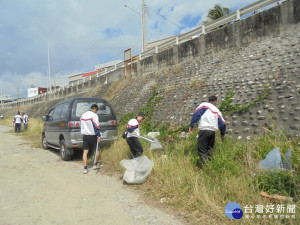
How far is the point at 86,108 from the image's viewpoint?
265 inches

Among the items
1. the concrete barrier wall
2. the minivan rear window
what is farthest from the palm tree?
the minivan rear window

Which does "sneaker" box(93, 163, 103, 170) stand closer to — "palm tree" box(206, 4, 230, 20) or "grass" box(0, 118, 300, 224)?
"grass" box(0, 118, 300, 224)

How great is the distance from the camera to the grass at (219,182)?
3.13m

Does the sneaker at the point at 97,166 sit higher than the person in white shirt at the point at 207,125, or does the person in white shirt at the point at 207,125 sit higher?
the person in white shirt at the point at 207,125

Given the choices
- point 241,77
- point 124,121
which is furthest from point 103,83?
point 241,77

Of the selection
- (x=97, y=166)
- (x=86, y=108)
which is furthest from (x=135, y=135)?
(x=86, y=108)

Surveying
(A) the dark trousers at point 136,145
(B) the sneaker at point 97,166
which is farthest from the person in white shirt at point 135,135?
(B) the sneaker at point 97,166

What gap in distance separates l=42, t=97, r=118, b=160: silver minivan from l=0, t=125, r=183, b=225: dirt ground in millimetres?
754

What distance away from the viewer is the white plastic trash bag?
4410mm

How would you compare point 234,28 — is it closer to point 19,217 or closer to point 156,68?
point 156,68

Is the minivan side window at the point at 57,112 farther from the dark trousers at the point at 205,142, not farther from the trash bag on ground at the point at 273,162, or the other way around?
the trash bag on ground at the point at 273,162

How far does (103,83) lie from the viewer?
21281 millimetres

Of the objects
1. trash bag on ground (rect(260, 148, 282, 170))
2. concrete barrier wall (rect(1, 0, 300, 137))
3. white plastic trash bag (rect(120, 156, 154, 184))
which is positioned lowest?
white plastic trash bag (rect(120, 156, 154, 184))

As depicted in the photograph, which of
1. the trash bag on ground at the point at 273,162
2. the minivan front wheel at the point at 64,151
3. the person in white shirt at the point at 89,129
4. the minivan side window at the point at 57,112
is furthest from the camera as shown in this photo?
the minivan side window at the point at 57,112
